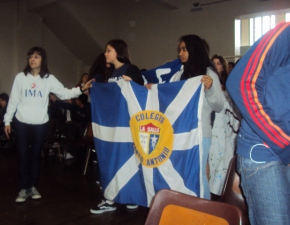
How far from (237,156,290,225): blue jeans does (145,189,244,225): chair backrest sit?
0.14 m

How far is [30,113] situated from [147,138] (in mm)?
1215

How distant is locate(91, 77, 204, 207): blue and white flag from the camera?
2.38m

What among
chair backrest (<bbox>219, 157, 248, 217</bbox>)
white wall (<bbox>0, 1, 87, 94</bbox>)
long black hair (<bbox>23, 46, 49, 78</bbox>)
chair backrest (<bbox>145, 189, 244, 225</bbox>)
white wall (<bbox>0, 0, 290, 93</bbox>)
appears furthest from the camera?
white wall (<bbox>0, 1, 87, 94</bbox>)

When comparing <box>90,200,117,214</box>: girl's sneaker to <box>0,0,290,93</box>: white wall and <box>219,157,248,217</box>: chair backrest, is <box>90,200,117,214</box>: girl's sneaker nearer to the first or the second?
<box>219,157,248,217</box>: chair backrest

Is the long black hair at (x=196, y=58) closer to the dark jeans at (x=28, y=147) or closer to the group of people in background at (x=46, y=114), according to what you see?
the group of people in background at (x=46, y=114)

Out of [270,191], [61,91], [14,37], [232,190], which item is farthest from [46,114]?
[14,37]

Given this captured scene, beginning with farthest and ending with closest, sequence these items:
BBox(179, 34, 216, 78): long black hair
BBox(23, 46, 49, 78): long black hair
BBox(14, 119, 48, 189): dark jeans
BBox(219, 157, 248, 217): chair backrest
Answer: BBox(23, 46, 49, 78): long black hair < BBox(14, 119, 48, 189): dark jeans < BBox(179, 34, 216, 78): long black hair < BBox(219, 157, 248, 217): chair backrest

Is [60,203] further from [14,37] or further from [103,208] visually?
[14,37]

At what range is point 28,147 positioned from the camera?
3139 mm

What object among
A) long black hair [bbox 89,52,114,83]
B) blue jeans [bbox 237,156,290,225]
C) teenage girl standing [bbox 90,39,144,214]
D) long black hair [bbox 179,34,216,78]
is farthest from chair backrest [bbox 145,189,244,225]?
long black hair [bbox 89,52,114,83]

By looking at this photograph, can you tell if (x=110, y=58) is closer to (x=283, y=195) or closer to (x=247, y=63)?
(x=247, y=63)

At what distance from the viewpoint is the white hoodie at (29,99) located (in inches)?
121

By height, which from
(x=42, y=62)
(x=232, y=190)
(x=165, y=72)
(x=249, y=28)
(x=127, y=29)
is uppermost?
(x=127, y=29)

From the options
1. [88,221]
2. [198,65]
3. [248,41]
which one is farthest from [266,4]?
[88,221]
